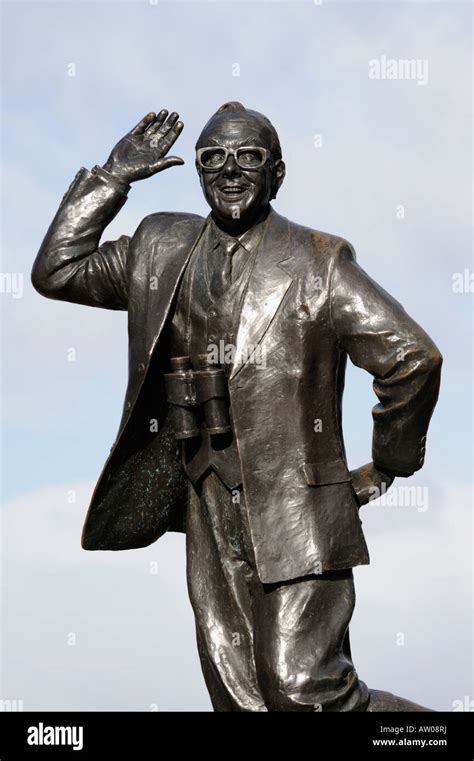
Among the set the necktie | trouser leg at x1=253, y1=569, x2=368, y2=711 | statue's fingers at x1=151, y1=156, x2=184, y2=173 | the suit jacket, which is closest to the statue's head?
the necktie

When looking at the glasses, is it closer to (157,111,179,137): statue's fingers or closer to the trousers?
(157,111,179,137): statue's fingers

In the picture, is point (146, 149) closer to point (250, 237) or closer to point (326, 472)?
point (250, 237)

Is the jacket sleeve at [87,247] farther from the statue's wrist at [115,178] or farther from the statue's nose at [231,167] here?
the statue's nose at [231,167]

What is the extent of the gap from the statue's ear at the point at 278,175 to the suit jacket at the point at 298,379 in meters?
0.14

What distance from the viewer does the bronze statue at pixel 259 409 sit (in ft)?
33.4

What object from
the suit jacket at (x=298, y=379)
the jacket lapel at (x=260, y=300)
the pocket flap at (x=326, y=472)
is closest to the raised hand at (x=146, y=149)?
the suit jacket at (x=298, y=379)

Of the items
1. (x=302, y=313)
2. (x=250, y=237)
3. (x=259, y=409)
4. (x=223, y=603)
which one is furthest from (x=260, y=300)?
(x=223, y=603)

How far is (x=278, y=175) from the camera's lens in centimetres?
1050

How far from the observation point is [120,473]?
10.7 metres

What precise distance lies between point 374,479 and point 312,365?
0.80 meters

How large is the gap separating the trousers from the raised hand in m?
1.81

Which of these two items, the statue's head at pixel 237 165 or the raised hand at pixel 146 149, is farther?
the raised hand at pixel 146 149
